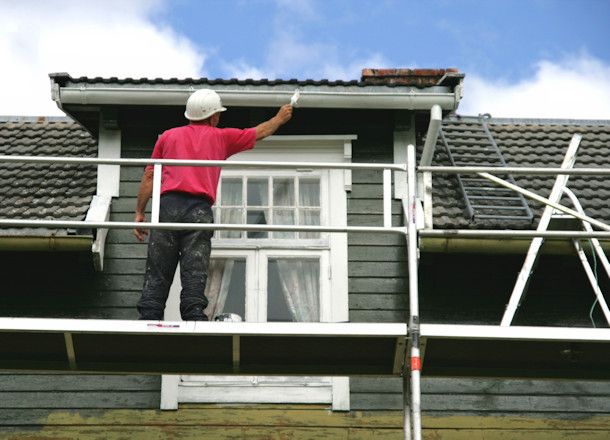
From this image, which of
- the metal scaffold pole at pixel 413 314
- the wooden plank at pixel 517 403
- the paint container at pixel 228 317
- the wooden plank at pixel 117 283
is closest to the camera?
the metal scaffold pole at pixel 413 314

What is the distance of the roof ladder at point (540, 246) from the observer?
10.0 metres

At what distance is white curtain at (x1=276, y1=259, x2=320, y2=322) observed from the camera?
10.4 m

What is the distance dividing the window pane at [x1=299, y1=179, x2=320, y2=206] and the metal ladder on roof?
1252mm

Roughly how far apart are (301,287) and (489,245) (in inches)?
63.3

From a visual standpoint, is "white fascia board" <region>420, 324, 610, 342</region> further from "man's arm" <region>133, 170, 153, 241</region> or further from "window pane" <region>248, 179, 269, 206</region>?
"window pane" <region>248, 179, 269, 206</region>

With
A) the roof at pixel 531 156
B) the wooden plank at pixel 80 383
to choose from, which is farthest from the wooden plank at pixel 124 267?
the roof at pixel 531 156

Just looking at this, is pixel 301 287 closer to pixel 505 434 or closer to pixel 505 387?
pixel 505 387

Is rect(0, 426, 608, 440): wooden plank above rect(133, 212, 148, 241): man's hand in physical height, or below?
below

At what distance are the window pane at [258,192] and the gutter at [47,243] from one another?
1.51 m

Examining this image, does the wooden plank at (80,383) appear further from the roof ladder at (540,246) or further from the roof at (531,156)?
the roof ladder at (540,246)

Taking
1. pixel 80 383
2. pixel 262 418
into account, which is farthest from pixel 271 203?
pixel 80 383

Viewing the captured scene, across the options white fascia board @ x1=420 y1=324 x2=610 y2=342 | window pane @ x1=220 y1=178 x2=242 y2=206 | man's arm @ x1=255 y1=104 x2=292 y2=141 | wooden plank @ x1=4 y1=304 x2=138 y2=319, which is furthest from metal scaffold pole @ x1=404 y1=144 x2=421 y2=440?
wooden plank @ x1=4 y1=304 x2=138 y2=319

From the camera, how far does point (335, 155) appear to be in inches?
441

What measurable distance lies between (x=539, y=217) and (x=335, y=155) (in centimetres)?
189
